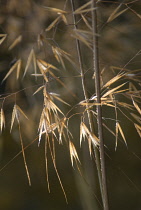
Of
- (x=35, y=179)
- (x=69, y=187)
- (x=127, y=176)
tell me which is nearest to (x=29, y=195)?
(x=35, y=179)

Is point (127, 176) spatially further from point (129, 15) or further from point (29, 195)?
point (129, 15)

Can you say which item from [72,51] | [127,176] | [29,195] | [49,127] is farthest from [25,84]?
[49,127]

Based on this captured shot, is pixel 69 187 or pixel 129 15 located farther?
pixel 69 187

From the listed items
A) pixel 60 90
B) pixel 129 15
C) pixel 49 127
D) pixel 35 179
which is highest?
pixel 129 15

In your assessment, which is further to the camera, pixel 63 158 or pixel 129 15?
pixel 63 158

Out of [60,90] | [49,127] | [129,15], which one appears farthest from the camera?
[60,90]

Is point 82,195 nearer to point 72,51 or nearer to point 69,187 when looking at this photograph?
point 69,187

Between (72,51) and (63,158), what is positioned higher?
(72,51)

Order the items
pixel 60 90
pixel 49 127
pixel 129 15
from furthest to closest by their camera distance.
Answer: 1. pixel 60 90
2. pixel 129 15
3. pixel 49 127

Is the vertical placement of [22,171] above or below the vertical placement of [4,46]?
below
